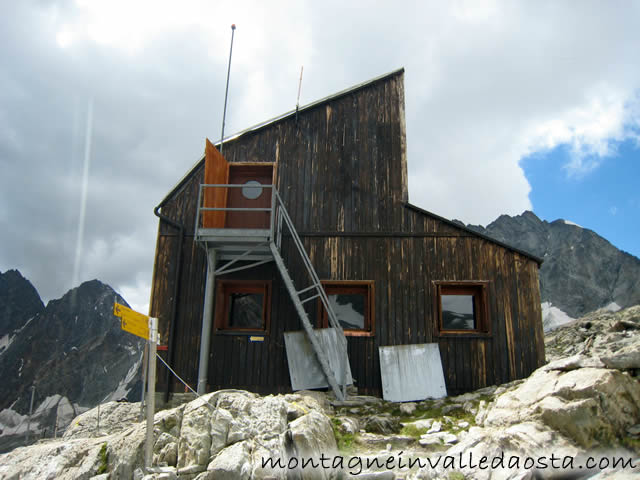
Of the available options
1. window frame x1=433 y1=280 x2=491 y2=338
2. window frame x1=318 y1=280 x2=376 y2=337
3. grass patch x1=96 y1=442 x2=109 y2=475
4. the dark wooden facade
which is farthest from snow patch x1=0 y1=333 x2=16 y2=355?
window frame x1=433 y1=280 x2=491 y2=338

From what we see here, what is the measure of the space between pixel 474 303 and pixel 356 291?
331cm

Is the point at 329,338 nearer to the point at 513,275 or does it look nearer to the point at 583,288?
the point at 513,275

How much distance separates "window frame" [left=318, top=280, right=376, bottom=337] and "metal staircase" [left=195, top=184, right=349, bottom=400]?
0.87 feet

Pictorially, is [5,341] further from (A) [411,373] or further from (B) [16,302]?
(A) [411,373]

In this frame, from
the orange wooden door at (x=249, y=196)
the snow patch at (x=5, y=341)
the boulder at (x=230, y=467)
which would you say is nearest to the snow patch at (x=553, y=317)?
the orange wooden door at (x=249, y=196)

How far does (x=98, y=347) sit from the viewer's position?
8769cm

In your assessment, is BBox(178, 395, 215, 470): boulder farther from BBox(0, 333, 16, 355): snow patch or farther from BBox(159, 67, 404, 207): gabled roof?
BBox(0, 333, 16, 355): snow patch

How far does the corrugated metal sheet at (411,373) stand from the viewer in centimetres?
1060

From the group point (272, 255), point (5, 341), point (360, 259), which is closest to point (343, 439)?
point (272, 255)

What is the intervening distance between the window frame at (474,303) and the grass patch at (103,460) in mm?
7923

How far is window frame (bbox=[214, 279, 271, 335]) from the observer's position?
452 inches

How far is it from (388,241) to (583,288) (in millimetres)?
67825

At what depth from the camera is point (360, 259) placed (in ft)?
38.7

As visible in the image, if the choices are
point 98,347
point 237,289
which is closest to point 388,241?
point 237,289
